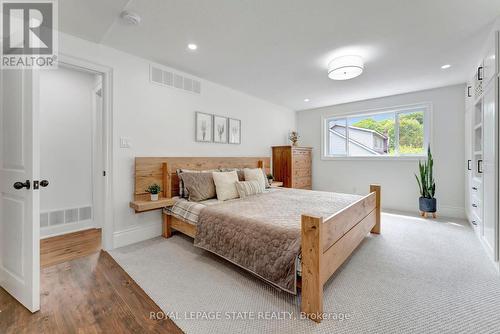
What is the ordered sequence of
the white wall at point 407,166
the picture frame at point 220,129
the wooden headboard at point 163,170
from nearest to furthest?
the wooden headboard at point 163,170 < the picture frame at point 220,129 < the white wall at point 407,166

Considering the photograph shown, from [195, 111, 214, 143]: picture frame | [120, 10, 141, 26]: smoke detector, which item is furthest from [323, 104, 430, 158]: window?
[120, 10, 141, 26]: smoke detector

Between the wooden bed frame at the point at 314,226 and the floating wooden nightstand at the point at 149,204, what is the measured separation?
0.53 ft

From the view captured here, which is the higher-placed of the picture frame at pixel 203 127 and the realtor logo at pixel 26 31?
the realtor logo at pixel 26 31

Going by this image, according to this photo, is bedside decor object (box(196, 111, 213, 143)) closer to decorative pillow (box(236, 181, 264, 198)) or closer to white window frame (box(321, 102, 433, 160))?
decorative pillow (box(236, 181, 264, 198))

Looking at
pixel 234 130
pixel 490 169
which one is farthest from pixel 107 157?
pixel 490 169

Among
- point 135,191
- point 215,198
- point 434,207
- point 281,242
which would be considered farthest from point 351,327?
point 434,207

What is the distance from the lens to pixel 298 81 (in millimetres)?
3721

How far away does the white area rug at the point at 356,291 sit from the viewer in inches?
57.3

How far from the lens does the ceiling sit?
6.25 ft

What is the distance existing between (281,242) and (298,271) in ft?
0.76

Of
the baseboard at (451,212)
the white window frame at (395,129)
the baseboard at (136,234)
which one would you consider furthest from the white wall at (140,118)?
the baseboard at (451,212)

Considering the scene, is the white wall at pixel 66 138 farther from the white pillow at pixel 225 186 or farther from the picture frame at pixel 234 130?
the picture frame at pixel 234 130

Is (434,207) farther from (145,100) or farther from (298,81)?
(145,100)

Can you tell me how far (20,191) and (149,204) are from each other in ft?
3.79
